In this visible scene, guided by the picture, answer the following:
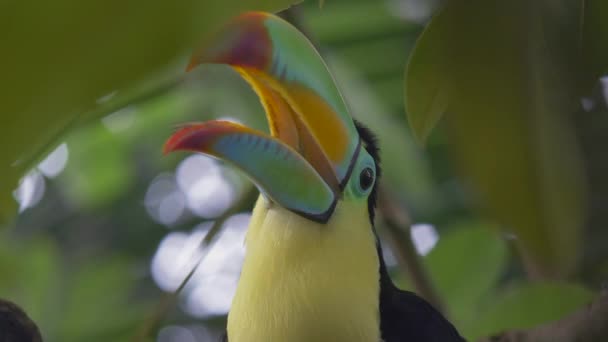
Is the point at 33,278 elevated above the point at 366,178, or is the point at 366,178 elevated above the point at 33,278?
the point at 366,178

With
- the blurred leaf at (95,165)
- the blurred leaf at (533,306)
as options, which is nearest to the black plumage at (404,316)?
the blurred leaf at (533,306)

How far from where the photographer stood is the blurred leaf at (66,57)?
35 centimetres

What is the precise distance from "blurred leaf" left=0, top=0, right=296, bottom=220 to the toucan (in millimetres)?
840

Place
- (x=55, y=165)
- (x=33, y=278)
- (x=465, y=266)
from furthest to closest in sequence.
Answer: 1. (x=55, y=165)
2. (x=33, y=278)
3. (x=465, y=266)

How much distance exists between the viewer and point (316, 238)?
152 centimetres

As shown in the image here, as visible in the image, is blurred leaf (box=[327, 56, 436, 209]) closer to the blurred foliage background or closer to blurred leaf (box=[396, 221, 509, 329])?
the blurred foliage background

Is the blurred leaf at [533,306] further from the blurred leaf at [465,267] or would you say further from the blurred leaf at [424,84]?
the blurred leaf at [424,84]

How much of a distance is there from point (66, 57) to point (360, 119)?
4.42 ft

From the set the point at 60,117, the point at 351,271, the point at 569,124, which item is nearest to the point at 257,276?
the point at 351,271

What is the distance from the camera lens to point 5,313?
1.23 m

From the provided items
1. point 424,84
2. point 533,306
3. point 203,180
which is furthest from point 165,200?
point 424,84

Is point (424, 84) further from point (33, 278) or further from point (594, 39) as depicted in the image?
point (33, 278)

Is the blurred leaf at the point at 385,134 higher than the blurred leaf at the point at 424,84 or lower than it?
lower

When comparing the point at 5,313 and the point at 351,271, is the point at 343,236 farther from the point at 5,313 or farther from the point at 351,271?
the point at 5,313
